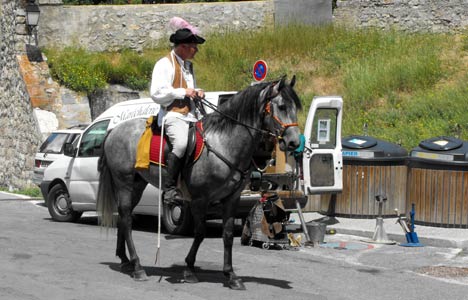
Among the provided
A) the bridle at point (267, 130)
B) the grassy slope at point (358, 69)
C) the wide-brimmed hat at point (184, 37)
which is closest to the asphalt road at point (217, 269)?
the bridle at point (267, 130)

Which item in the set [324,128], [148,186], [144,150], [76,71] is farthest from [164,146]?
[76,71]

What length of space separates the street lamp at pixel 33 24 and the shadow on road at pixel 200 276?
14.8m

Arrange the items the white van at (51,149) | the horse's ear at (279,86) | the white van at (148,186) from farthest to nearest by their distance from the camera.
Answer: the white van at (51,149) < the white van at (148,186) < the horse's ear at (279,86)

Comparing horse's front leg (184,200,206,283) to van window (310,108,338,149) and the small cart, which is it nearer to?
the small cart

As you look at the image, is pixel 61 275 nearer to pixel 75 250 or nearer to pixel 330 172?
pixel 75 250

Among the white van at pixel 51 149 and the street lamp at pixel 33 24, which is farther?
the street lamp at pixel 33 24

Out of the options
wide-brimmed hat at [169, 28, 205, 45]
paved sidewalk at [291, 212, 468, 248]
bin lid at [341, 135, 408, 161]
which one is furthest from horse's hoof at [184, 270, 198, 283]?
bin lid at [341, 135, 408, 161]

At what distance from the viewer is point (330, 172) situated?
1532 cm

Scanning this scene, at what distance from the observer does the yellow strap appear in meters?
10.4

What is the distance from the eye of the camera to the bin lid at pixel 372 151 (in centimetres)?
1591

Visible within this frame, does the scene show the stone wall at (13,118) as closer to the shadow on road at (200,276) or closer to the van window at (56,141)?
the van window at (56,141)

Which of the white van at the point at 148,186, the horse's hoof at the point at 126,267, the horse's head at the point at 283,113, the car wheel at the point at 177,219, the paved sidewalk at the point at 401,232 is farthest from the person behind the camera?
the white van at the point at 148,186

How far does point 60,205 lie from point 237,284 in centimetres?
766

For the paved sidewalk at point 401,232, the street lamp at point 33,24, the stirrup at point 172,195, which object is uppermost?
the street lamp at point 33,24
